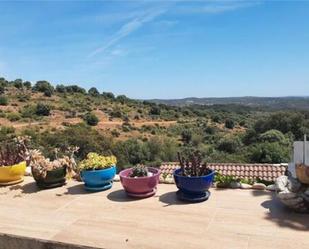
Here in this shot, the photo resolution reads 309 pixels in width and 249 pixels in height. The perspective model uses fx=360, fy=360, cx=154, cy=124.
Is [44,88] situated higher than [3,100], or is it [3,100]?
[44,88]

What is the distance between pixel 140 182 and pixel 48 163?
3.57 ft

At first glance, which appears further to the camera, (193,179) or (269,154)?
(269,154)

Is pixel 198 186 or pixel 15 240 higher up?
pixel 198 186

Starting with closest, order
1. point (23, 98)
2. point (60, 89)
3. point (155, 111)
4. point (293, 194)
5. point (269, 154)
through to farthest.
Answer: point (293, 194) → point (269, 154) → point (23, 98) → point (60, 89) → point (155, 111)

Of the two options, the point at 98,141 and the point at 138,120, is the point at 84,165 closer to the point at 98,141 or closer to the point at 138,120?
the point at 98,141

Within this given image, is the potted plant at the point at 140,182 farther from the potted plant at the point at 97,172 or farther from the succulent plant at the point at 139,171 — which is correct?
the potted plant at the point at 97,172

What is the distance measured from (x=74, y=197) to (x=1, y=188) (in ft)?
3.10

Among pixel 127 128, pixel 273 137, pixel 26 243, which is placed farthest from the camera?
pixel 127 128

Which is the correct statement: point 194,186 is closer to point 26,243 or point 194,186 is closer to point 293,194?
point 293,194

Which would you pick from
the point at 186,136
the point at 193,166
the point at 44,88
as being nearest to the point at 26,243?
the point at 193,166

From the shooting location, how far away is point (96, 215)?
276 centimetres

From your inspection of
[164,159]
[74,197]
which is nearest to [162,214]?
[74,197]

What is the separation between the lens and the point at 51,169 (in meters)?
3.55

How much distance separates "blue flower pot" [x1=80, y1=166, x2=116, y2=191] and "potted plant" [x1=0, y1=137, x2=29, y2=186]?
0.87m
